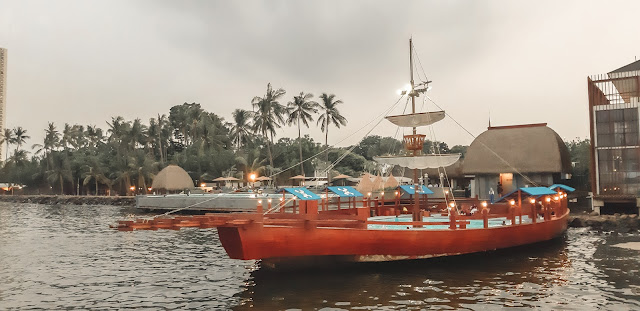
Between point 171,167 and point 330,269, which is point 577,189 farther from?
point 171,167

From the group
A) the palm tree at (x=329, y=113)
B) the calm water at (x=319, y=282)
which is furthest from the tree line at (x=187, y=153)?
the calm water at (x=319, y=282)

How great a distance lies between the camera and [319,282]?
15828 millimetres

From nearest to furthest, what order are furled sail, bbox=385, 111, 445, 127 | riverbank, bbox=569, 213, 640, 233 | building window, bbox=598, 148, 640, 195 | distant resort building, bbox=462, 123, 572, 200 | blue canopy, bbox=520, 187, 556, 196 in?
blue canopy, bbox=520, 187, 556, 196, furled sail, bbox=385, 111, 445, 127, riverbank, bbox=569, 213, 640, 233, building window, bbox=598, 148, 640, 195, distant resort building, bbox=462, 123, 572, 200

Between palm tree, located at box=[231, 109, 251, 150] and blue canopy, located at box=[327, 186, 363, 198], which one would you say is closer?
blue canopy, located at box=[327, 186, 363, 198]

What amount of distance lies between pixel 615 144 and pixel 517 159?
8281 millimetres

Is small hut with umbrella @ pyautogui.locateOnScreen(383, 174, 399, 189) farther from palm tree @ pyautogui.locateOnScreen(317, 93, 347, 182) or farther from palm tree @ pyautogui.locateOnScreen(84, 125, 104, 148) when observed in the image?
palm tree @ pyautogui.locateOnScreen(84, 125, 104, 148)

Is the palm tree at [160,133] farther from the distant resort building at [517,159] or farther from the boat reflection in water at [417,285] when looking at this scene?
the boat reflection in water at [417,285]

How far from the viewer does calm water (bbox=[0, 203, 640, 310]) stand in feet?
44.8

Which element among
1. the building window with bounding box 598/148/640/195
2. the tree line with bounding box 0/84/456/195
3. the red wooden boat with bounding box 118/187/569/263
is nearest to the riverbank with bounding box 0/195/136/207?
the tree line with bounding box 0/84/456/195

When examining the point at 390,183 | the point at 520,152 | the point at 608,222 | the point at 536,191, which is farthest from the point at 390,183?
the point at 536,191

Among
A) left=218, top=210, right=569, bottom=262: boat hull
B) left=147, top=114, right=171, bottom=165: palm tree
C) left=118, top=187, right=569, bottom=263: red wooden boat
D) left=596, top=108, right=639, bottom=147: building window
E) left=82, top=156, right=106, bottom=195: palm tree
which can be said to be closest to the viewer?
left=118, top=187, right=569, bottom=263: red wooden boat

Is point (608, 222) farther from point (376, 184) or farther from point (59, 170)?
point (59, 170)

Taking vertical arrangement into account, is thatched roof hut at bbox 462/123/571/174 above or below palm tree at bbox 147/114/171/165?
below

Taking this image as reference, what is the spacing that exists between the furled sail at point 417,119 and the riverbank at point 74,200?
54800 mm
